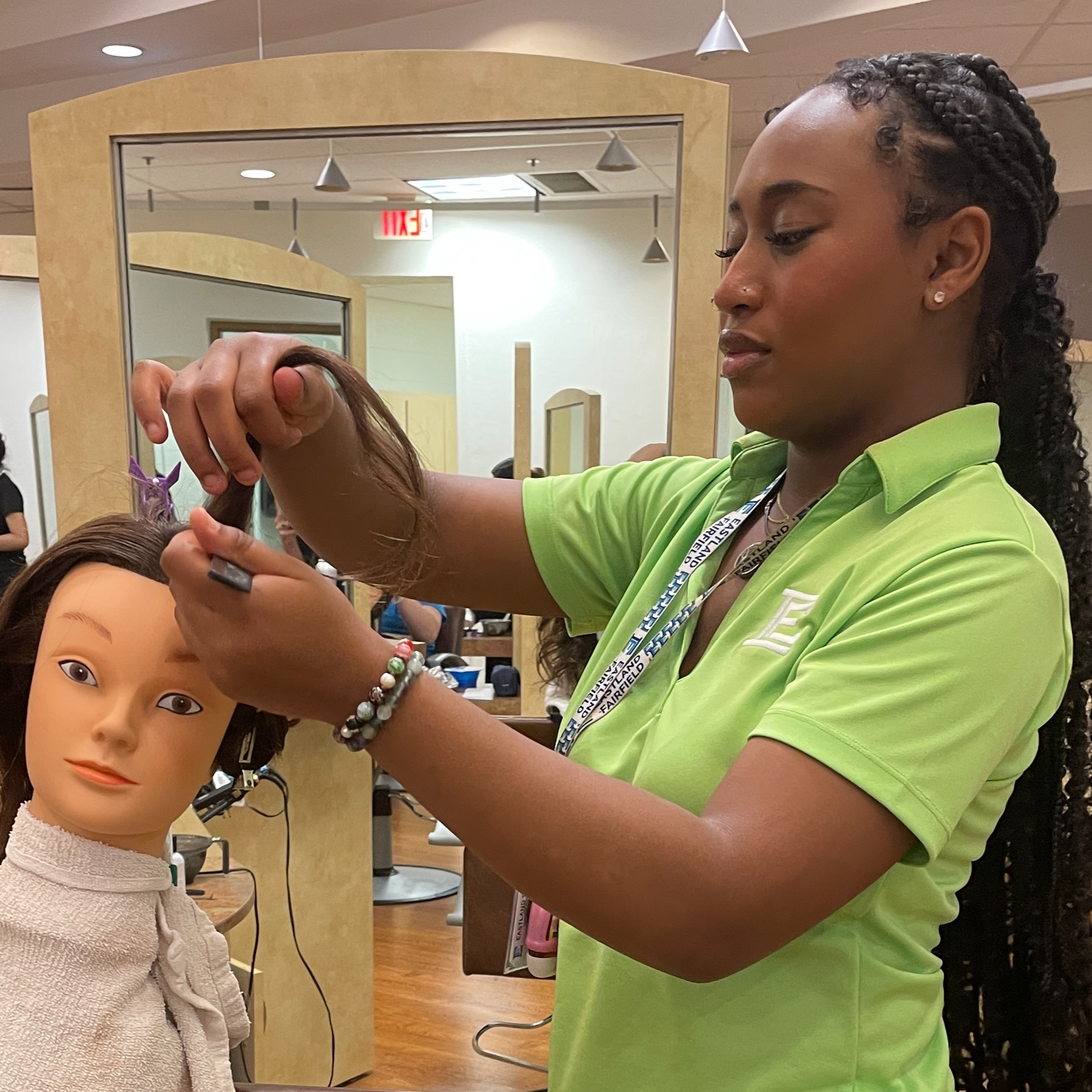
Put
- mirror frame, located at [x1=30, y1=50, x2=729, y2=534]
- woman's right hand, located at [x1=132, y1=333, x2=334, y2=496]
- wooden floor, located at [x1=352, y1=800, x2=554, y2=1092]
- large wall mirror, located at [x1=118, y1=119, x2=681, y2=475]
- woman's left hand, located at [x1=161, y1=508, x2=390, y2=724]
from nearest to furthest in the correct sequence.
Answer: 1. woman's left hand, located at [x1=161, y1=508, x2=390, y2=724]
2. woman's right hand, located at [x1=132, y1=333, x2=334, y2=496]
3. mirror frame, located at [x1=30, y1=50, x2=729, y2=534]
4. large wall mirror, located at [x1=118, y1=119, x2=681, y2=475]
5. wooden floor, located at [x1=352, y1=800, x2=554, y2=1092]

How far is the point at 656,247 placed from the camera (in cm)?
170

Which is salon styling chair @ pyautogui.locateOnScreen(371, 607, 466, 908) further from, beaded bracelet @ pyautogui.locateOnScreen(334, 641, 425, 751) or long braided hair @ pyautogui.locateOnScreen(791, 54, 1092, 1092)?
beaded bracelet @ pyautogui.locateOnScreen(334, 641, 425, 751)

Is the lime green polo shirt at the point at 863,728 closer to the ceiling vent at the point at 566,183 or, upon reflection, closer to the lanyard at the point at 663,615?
the lanyard at the point at 663,615

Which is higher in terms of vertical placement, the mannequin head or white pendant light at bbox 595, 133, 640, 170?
white pendant light at bbox 595, 133, 640, 170

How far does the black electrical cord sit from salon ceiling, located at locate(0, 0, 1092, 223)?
272 centimetres

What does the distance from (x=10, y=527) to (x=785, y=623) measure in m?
3.53

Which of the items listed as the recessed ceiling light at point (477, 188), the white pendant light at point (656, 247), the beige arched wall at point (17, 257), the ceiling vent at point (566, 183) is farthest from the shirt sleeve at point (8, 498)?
the white pendant light at point (656, 247)

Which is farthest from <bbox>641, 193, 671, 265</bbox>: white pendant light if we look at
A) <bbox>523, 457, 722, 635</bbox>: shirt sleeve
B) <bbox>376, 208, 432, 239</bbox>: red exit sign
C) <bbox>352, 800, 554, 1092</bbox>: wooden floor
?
<bbox>352, 800, 554, 1092</bbox>: wooden floor

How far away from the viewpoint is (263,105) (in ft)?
5.31

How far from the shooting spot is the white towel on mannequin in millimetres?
920

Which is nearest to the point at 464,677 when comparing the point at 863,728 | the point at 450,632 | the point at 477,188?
the point at 450,632

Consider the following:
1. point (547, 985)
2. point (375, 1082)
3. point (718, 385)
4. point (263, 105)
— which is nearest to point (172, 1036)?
point (718, 385)

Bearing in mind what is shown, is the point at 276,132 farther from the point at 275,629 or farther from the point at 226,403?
the point at 275,629

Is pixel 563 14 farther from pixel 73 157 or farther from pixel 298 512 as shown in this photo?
pixel 298 512
